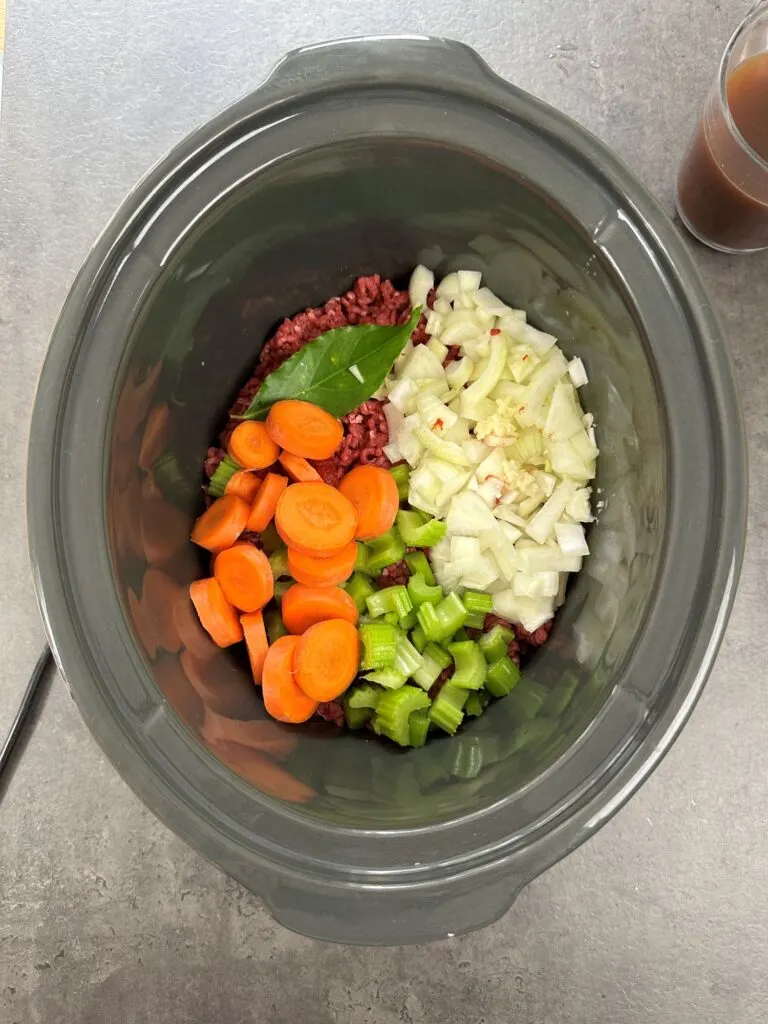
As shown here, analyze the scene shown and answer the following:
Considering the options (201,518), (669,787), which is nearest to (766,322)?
(669,787)

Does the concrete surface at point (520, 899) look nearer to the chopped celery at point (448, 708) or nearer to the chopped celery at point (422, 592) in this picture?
the chopped celery at point (448, 708)

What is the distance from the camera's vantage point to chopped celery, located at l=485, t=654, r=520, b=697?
114 cm

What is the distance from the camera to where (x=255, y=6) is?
1308 millimetres

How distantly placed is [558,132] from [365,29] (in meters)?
0.59

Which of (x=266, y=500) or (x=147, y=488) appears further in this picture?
(x=266, y=500)

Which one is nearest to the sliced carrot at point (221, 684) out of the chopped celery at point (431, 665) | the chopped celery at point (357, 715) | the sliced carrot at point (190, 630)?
the sliced carrot at point (190, 630)

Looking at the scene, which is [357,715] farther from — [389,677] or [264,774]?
[264,774]

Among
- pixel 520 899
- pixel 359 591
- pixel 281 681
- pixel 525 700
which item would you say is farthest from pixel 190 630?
pixel 520 899

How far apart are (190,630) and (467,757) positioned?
17.1 inches

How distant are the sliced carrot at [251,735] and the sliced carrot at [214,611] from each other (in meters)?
0.13

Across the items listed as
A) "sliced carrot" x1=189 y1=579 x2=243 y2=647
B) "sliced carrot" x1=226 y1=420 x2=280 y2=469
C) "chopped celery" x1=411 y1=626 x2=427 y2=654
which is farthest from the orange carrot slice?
"chopped celery" x1=411 y1=626 x2=427 y2=654

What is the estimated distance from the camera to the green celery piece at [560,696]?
1027 mm

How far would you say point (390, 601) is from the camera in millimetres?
1152

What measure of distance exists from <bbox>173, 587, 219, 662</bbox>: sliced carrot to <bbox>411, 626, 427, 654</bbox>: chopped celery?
0.97 feet
